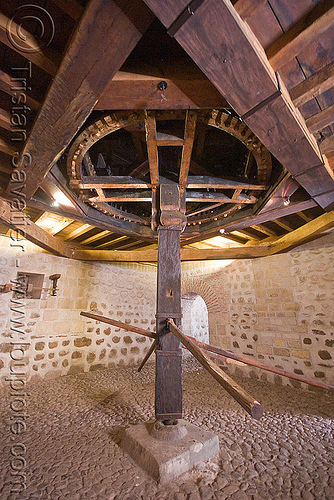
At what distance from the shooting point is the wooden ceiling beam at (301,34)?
1.08 metres

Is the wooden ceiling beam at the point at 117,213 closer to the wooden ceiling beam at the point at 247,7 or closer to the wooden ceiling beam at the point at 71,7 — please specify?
the wooden ceiling beam at the point at 71,7

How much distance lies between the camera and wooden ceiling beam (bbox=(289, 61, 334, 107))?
1.29 meters

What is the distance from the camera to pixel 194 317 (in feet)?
27.6

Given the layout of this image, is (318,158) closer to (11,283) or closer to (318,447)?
(318,447)

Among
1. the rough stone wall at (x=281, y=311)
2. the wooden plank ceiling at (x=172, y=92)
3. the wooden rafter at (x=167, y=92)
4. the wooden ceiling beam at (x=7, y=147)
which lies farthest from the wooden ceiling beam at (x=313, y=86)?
the rough stone wall at (x=281, y=311)

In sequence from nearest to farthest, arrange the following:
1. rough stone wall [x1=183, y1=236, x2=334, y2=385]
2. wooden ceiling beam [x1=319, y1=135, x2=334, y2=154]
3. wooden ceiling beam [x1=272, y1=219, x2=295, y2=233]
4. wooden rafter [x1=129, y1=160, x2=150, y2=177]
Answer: wooden ceiling beam [x1=319, y1=135, x2=334, y2=154] → wooden rafter [x1=129, y1=160, x2=150, y2=177] → rough stone wall [x1=183, y1=236, x2=334, y2=385] → wooden ceiling beam [x1=272, y1=219, x2=295, y2=233]

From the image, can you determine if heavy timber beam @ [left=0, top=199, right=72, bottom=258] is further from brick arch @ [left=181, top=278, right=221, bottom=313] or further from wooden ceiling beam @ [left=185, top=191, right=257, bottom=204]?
brick arch @ [left=181, top=278, right=221, bottom=313]

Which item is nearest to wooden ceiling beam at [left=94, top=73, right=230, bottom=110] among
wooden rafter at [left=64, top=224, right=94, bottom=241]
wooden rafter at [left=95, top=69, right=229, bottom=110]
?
wooden rafter at [left=95, top=69, right=229, bottom=110]

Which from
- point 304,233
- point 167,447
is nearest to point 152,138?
point 167,447

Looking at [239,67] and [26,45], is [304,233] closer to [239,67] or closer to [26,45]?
[239,67]

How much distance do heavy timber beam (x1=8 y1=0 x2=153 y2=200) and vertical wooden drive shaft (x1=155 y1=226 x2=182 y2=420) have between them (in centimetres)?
133

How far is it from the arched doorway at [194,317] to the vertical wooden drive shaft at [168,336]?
524 centimetres

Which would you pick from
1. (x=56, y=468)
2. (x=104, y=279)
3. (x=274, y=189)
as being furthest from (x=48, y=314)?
(x=274, y=189)

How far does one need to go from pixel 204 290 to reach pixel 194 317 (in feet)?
9.55
